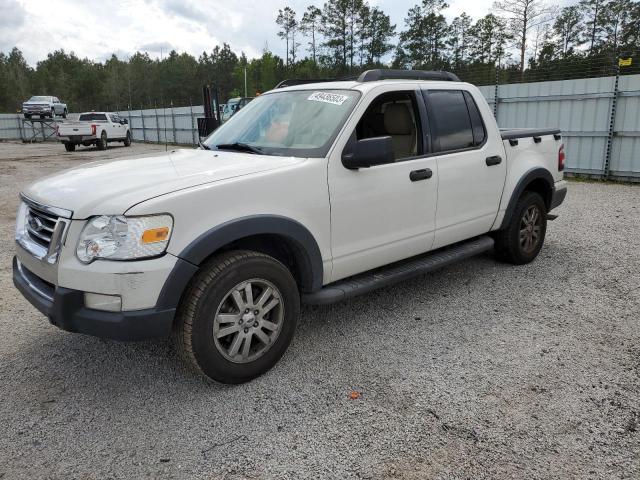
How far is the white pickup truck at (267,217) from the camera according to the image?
103 inches

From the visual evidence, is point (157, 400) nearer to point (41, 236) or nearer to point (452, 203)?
point (41, 236)

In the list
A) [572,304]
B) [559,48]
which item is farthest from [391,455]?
[559,48]

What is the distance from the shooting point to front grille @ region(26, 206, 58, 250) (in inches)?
113

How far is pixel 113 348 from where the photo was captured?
3615mm

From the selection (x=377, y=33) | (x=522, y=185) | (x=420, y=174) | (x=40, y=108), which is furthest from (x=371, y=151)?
(x=377, y=33)

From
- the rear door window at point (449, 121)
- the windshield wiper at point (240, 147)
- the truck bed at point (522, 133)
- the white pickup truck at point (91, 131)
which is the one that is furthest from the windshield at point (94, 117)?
the rear door window at point (449, 121)

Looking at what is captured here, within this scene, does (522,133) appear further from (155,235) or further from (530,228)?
(155,235)

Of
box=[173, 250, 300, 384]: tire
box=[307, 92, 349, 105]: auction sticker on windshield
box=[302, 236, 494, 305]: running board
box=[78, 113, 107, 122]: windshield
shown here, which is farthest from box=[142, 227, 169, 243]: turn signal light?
box=[78, 113, 107, 122]: windshield

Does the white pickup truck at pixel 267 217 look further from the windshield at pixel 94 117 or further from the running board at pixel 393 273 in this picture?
the windshield at pixel 94 117

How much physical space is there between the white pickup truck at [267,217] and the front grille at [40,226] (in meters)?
0.01

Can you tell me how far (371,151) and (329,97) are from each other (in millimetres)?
777

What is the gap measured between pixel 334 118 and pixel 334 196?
62 centimetres

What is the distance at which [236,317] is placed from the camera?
2947mm

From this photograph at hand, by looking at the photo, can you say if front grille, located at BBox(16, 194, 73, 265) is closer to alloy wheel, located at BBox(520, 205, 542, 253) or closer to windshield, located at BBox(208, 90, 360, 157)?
windshield, located at BBox(208, 90, 360, 157)
